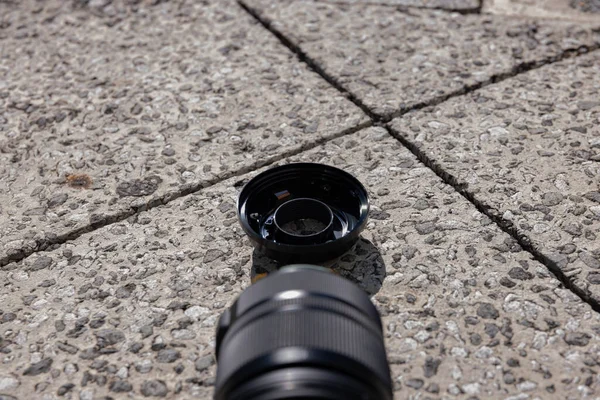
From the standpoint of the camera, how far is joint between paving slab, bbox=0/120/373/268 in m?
2.50

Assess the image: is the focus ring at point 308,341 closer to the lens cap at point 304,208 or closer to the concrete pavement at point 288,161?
the concrete pavement at point 288,161

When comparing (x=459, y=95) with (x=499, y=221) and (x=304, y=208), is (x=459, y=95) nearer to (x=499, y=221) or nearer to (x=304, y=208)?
(x=499, y=221)

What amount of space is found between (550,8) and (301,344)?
2764 mm

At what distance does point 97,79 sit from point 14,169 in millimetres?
667

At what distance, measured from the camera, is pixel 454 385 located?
200 centimetres

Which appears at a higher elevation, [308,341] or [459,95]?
[308,341]

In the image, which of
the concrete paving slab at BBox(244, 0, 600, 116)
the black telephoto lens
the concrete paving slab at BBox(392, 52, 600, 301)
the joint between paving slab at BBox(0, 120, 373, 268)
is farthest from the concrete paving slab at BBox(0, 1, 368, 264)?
the black telephoto lens

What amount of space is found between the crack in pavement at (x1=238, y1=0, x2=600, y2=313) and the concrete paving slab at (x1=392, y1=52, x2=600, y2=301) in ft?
0.06

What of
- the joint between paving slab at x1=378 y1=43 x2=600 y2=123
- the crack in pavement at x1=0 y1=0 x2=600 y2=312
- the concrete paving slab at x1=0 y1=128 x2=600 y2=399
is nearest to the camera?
the concrete paving slab at x1=0 y1=128 x2=600 y2=399

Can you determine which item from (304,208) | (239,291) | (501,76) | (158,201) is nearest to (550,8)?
(501,76)

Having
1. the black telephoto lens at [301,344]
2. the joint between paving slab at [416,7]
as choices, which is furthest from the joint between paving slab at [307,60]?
the black telephoto lens at [301,344]

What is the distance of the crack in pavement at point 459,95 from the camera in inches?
91.9

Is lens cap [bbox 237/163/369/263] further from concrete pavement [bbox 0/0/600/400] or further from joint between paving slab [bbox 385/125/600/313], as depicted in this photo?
joint between paving slab [bbox 385/125/600/313]

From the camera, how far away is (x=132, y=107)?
316cm
